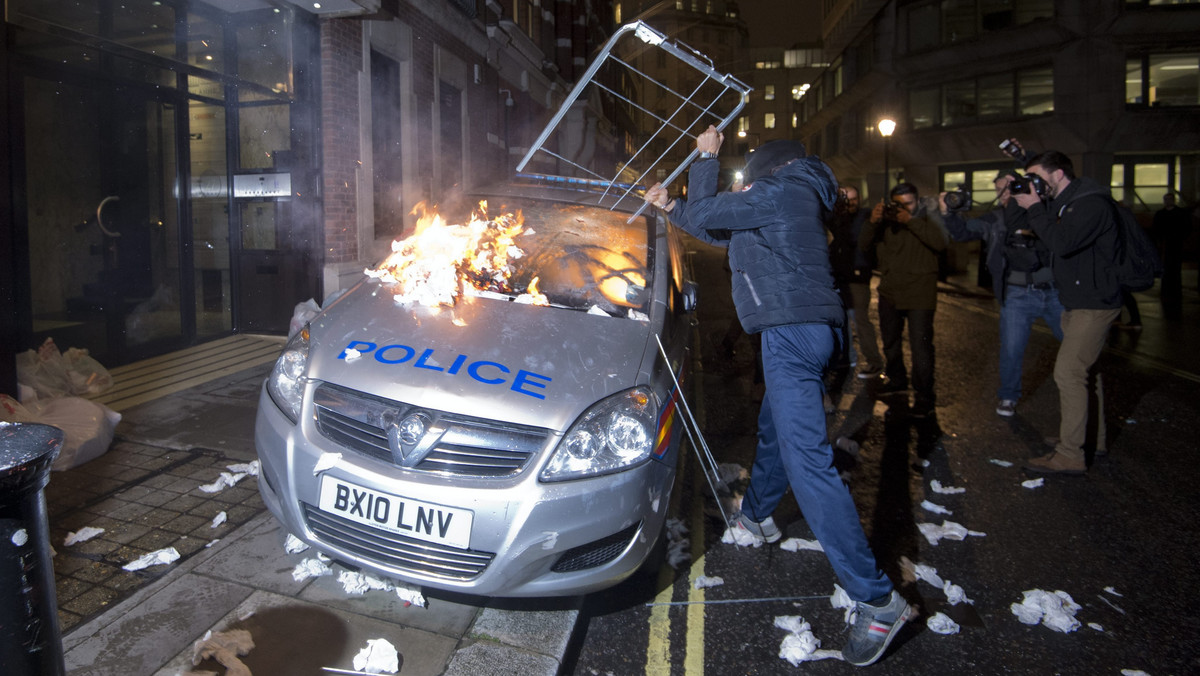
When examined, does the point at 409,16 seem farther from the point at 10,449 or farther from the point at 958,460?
the point at 10,449

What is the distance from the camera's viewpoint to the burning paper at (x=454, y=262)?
12.3 ft

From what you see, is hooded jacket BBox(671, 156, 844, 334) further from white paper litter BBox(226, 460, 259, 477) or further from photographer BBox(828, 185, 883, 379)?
photographer BBox(828, 185, 883, 379)

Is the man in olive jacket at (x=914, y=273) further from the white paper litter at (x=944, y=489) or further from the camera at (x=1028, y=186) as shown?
the white paper litter at (x=944, y=489)

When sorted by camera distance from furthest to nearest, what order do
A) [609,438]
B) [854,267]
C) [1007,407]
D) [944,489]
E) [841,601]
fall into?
[854,267] → [1007,407] → [944,489] → [841,601] → [609,438]

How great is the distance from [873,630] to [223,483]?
134 inches

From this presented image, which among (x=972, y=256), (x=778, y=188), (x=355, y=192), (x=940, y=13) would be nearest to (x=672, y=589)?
(x=778, y=188)

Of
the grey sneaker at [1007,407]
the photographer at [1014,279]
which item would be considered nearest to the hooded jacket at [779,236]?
the photographer at [1014,279]

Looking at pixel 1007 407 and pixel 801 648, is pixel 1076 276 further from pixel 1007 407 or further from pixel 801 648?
pixel 801 648

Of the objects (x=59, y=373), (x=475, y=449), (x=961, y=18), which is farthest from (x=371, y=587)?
(x=961, y=18)

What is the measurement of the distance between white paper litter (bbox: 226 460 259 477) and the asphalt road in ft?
7.31

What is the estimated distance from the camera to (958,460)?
5.30 m

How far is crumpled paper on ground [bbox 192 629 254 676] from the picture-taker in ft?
8.58

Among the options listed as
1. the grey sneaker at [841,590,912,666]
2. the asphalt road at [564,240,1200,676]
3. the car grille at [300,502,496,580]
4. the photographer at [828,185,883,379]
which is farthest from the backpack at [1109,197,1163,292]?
the car grille at [300,502,496,580]

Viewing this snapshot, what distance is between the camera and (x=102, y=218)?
6820 mm
